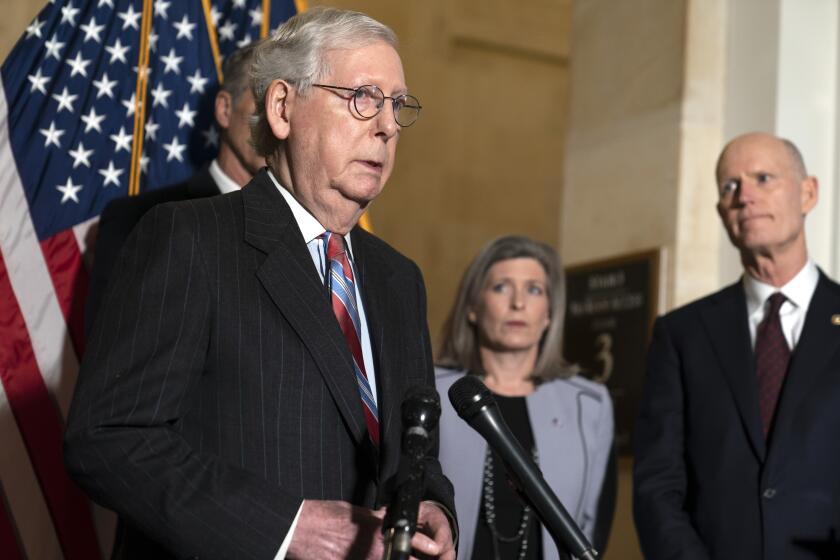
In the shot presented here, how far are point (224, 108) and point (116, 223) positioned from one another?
0.67 meters

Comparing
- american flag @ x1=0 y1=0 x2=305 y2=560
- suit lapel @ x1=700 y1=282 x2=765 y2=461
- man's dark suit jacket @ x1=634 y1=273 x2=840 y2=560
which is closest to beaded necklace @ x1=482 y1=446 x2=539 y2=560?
man's dark suit jacket @ x1=634 y1=273 x2=840 y2=560

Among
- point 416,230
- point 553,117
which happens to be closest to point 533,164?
point 553,117

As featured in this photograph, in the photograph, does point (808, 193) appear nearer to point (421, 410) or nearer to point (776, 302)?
point (776, 302)

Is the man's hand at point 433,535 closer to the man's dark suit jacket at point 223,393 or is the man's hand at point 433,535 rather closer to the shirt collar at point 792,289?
the man's dark suit jacket at point 223,393

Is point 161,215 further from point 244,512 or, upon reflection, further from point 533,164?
point 533,164

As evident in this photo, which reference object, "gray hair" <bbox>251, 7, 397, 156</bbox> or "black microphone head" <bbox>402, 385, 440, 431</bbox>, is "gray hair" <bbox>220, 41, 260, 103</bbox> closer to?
"gray hair" <bbox>251, 7, 397, 156</bbox>

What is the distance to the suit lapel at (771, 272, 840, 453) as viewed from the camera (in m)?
3.60

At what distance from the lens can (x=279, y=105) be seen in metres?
2.47

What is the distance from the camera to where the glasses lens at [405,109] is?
2439 millimetres

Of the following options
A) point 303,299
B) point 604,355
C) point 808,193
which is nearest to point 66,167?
point 303,299

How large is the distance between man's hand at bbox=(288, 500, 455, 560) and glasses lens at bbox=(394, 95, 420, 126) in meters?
0.82

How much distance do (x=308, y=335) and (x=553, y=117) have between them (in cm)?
797

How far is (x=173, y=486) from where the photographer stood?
6.61 ft

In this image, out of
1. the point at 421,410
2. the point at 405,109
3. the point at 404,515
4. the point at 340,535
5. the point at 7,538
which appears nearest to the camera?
the point at 404,515
